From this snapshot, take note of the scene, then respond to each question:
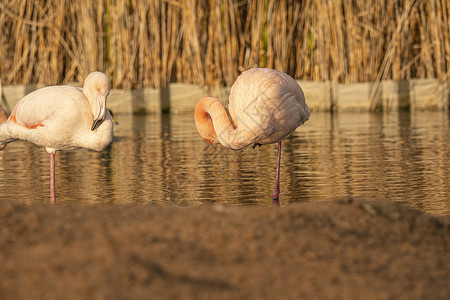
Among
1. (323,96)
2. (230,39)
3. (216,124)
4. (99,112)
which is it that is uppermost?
(230,39)

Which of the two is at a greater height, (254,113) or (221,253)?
(254,113)

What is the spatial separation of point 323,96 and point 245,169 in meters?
6.44

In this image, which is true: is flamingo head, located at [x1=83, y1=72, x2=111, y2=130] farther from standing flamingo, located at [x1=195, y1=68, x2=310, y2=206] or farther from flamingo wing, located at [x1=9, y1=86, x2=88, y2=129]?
standing flamingo, located at [x1=195, y1=68, x2=310, y2=206]

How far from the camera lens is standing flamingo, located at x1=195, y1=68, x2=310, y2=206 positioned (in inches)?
224

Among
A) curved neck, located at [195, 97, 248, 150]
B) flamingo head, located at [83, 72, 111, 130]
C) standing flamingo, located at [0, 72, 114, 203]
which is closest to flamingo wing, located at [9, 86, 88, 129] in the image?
standing flamingo, located at [0, 72, 114, 203]

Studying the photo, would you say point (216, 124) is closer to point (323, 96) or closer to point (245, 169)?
point (245, 169)

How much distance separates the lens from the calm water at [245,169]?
5.50m

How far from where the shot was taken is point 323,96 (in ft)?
42.9

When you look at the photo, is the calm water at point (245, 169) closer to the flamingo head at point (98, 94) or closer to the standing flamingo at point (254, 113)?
the standing flamingo at point (254, 113)

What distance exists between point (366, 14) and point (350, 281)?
1014 centimetres

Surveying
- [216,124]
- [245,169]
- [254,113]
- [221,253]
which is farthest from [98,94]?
[221,253]

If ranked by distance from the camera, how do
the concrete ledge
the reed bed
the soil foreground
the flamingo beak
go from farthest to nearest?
the concrete ledge, the reed bed, the flamingo beak, the soil foreground

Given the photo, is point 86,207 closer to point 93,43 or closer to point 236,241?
point 236,241

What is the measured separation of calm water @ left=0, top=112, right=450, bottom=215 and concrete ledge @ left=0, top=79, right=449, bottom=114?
8.39 ft
